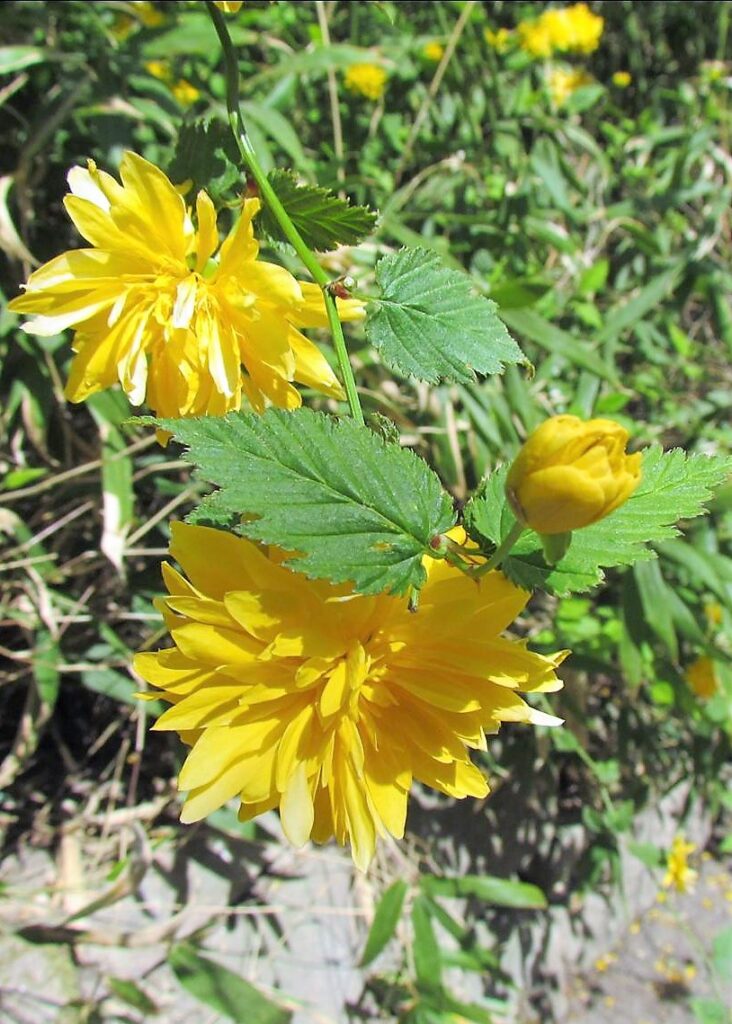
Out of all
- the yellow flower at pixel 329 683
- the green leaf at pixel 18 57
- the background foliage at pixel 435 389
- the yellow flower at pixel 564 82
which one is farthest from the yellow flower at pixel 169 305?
the yellow flower at pixel 564 82

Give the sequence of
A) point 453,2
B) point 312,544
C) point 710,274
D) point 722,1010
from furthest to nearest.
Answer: point 722,1010 < point 710,274 < point 453,2 < point 312,544

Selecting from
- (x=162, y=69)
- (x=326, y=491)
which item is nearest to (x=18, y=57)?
(x=162, y=69)

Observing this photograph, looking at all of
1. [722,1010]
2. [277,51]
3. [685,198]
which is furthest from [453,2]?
[722,1010]

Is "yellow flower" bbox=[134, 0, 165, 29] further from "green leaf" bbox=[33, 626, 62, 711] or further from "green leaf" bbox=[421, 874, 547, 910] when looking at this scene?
"green leaf" bbox=[421, 874, 547, 910]

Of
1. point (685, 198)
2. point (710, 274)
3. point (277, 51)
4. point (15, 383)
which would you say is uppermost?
point (277, 51)

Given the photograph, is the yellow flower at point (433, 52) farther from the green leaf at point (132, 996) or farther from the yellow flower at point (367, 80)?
the green leaf at point (132, 996)

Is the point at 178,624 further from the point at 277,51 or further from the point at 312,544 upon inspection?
the point at 277,51

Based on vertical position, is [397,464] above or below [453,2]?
below
